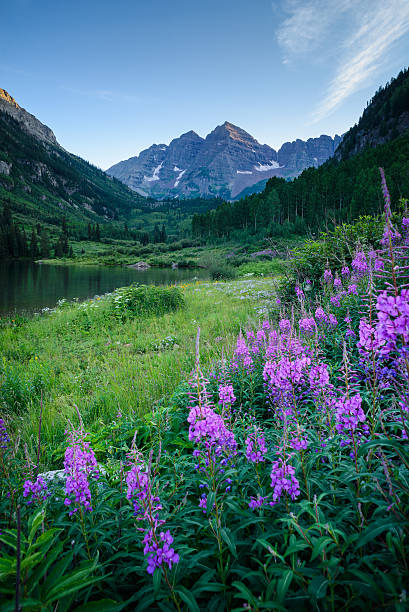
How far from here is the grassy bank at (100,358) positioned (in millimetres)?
5375

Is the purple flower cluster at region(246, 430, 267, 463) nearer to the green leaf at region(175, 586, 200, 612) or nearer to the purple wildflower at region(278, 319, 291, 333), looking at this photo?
the green leaf at region(175, 586, 200, 612)

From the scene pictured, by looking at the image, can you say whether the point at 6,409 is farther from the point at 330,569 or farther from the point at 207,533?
the point at 330,569

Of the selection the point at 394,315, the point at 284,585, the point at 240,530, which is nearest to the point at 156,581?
the point at 284,585

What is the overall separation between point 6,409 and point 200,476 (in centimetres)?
585

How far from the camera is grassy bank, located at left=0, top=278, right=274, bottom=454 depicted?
Answer: 17.6 feet

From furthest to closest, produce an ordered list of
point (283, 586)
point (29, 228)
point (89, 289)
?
1. point (29, 228)
2. point (89, 289)
3. point (283, 586)

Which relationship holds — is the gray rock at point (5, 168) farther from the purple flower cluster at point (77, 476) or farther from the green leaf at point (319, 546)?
the green leaf at point (319, 546)

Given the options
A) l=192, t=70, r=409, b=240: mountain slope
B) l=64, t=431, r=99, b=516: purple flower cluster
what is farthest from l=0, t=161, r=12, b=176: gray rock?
l=64, t=431, r=99, b=516: purple flower cluster

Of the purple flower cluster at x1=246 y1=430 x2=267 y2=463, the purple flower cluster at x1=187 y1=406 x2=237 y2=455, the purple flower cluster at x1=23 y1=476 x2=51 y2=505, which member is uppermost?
the purple flower cluster at x1=187 y1=406 x2=237 y2=455

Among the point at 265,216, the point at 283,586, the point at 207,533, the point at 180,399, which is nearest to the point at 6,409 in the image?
the point at 180,399

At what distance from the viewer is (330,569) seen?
4.71 feet

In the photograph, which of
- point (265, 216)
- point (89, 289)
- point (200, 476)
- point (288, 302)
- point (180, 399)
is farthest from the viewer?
point (265, 216)

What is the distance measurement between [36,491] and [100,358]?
22.8 ft

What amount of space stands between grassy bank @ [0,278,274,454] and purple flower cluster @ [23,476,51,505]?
6.83 ft
